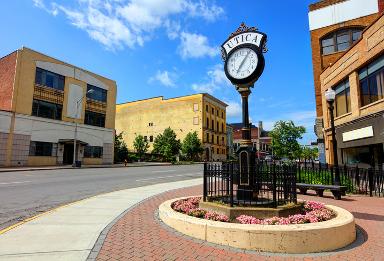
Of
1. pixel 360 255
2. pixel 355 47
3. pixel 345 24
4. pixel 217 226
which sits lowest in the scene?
pixel 360 255

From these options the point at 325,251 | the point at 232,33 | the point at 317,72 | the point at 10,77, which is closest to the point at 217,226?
the point at 325,251

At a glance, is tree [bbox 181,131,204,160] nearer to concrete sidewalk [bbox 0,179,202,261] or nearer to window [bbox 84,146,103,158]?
window [bbox 84,146,103,158]

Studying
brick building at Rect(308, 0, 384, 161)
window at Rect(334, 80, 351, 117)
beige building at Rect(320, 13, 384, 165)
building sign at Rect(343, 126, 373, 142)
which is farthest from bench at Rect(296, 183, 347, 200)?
brick building at Rect(308, 0, 384, 161)

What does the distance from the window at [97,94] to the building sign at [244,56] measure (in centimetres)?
3713

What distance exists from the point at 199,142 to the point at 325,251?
60655mm

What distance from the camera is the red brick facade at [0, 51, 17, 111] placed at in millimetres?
32562

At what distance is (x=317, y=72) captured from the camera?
94.6 ft

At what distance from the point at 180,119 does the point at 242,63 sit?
63312 millimetres

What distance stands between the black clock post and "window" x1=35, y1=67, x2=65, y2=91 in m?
32.4

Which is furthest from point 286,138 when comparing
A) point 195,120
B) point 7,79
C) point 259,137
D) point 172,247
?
point 259,137

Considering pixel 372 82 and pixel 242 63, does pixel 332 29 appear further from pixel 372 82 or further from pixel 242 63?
pixel 242 63

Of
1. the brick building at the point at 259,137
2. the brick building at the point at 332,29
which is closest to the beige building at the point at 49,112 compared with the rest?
the brick building at the point at 332,29

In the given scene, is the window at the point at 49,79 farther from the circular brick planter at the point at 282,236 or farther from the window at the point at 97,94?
the circular brick planter at the point at 282,236

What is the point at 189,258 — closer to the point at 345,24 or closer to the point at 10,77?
the point at 345,24
